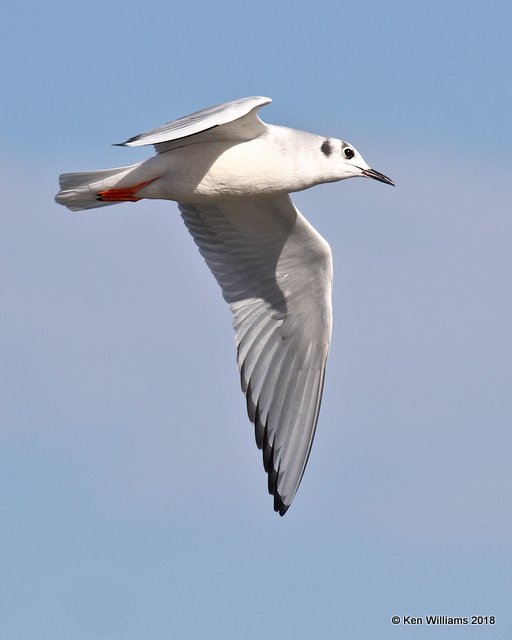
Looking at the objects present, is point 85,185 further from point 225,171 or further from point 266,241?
point 266,241

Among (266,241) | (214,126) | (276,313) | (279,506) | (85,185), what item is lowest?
(279,506)

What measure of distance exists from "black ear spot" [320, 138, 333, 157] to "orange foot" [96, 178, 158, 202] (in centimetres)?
121

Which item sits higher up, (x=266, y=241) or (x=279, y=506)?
(x=266, y=241)

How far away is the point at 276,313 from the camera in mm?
11227

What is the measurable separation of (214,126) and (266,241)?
8.45ft

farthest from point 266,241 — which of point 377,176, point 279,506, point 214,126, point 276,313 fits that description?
point 214,126

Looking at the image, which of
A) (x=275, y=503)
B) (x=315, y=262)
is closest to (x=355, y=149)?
(x=315, y=262)

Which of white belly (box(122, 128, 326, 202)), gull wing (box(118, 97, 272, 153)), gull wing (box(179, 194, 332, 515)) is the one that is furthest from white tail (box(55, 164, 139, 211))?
gull wing (box(179, 194, 332, 515))

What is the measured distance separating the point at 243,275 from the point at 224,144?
5.89 ft

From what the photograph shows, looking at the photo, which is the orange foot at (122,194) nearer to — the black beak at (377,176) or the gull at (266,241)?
the gull at (266,241)

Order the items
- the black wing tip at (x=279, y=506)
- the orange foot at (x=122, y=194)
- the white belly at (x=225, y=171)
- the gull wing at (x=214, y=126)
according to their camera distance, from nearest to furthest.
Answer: the gull wing at (x=214, y=126)
the white belly at (x=225, y=171)
the orange foot at (x=122, y=194)
the black wing tip at (x=279, y=506)

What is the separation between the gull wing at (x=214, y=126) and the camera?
28.0 ft

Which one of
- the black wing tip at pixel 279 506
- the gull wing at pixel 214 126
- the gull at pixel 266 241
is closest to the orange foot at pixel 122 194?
the gull at pixel 266 241

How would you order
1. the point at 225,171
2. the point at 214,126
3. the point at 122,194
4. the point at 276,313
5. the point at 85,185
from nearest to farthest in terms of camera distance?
1. the point at 214,126
2. the point at 225,171
3. the point at 122,194
4. the point at 85,185
5. the point at 276,313
